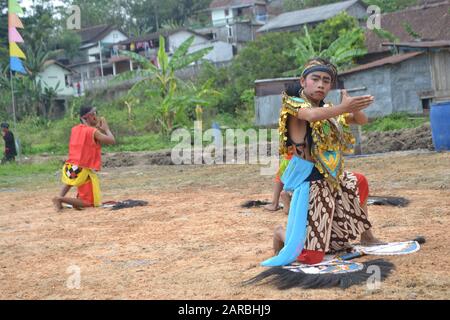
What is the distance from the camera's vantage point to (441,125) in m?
14.2

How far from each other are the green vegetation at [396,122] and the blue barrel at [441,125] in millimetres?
6214

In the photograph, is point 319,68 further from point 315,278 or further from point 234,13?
point 234,13

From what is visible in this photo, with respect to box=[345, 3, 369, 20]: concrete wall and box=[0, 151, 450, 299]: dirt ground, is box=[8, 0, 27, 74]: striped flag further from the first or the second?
box=[345, 3, 369, 20]: concrete wall

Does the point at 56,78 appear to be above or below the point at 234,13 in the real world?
below

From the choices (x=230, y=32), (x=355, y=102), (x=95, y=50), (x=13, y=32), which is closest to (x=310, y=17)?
(x=230, y=32)

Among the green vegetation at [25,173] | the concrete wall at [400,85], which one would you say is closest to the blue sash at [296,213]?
the green vegetation at [25,173]

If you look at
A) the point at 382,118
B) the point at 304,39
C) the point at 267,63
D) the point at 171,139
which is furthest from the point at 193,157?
the point at 267,63

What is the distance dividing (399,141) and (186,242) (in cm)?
1107

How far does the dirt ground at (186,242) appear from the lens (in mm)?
4684

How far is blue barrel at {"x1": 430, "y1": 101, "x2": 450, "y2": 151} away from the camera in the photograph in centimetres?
1420

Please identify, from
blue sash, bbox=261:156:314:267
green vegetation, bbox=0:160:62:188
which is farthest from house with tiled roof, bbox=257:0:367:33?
blue sash, bbox=261:156:314:267

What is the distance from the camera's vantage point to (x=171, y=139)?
24078mm

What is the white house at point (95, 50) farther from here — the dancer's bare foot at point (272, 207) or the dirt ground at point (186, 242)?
the dancer's bare foot at point (272, 207)

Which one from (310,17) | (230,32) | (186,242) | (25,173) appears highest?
(230,32)
